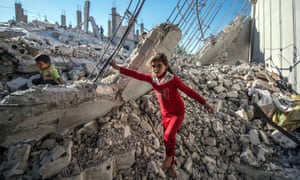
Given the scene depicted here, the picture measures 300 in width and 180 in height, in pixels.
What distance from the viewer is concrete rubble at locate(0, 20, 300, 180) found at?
5.52 feet

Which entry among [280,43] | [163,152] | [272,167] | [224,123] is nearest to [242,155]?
[272,167]

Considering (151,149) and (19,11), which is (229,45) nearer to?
(151,149)

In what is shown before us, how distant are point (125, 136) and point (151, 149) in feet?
1.31

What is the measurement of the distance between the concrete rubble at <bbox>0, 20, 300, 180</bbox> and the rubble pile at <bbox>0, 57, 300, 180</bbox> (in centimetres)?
1

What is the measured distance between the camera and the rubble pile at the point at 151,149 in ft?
5.75

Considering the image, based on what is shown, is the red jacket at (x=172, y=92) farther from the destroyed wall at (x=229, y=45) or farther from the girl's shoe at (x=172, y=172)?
the destroyed wall at (x=229, y=45)

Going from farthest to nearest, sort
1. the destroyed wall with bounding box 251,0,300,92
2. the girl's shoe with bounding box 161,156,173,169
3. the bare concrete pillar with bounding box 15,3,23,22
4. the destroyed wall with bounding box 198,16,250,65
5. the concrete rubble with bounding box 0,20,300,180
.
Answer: the bare concrete pillar with bounding box 15,3,23,22 → the destroyed wall with bounding box 198,16,250,65 → the destroyed wall with bounding box 251,0,300,92 → the girl's shoe with bounding box 161,156,173,169 → the concrete rubble with bounding box 0,20,300,180

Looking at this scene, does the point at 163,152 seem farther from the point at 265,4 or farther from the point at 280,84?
the point at 265,4

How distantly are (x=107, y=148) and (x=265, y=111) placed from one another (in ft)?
10.4

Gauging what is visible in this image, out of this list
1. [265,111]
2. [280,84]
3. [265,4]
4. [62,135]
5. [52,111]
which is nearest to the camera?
[52,111]

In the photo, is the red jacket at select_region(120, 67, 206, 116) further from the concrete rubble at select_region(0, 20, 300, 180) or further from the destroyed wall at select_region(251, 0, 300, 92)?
the destroyed wall at select_region(251, 0, 300, 92)

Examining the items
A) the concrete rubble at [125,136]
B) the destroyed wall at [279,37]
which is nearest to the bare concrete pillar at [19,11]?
the destroyed wall at [279,37]

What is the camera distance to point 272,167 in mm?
2432

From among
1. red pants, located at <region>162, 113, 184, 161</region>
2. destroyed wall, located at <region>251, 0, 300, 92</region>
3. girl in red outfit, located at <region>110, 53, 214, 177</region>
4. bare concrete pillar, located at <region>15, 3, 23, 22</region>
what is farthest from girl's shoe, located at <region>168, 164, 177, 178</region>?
bare concrete pillar, located at <region>15, 3, 23, 22</region>
